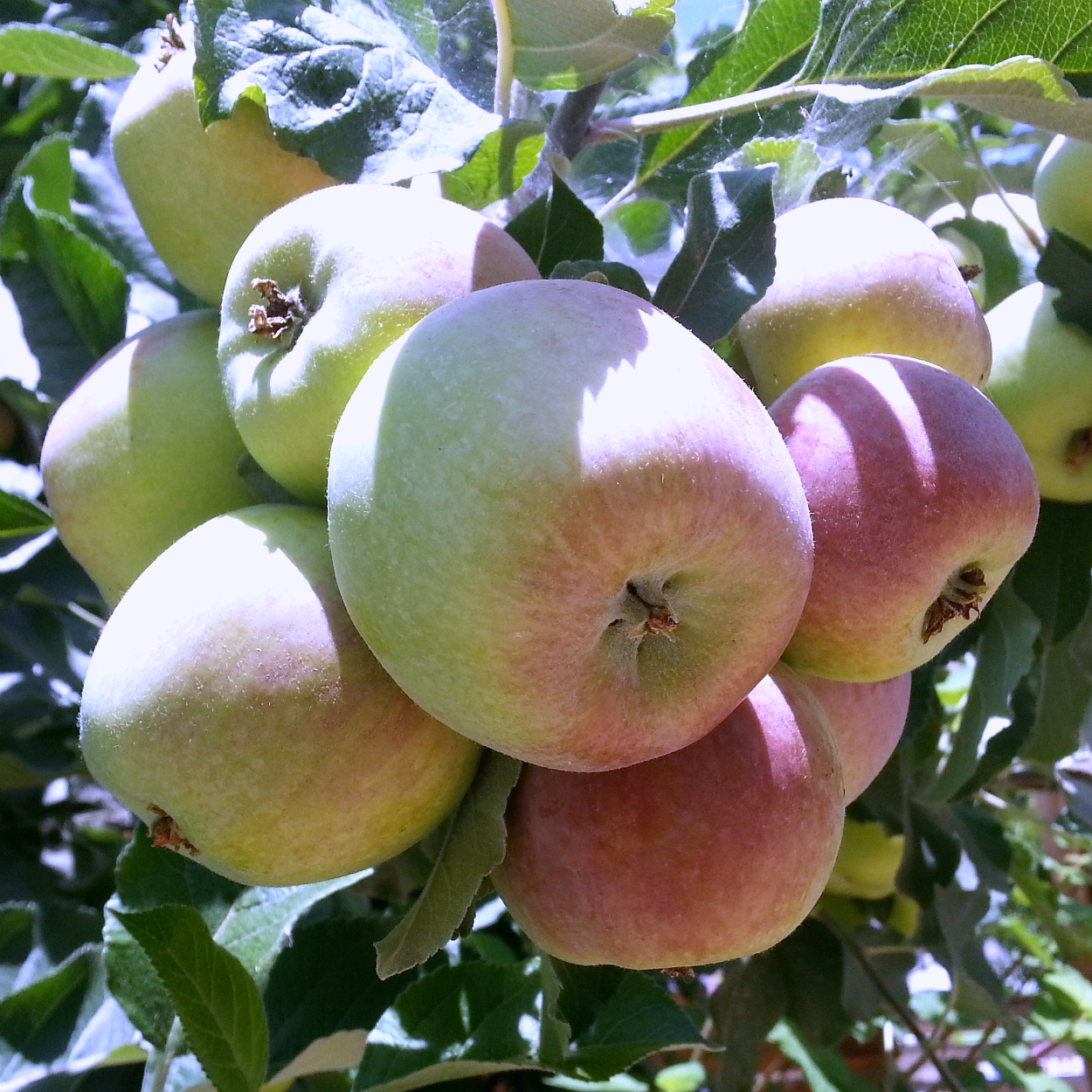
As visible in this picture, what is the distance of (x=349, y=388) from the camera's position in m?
0.64

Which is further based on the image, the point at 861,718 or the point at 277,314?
the point at 861,718

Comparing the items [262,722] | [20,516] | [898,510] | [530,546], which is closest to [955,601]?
[898,510]

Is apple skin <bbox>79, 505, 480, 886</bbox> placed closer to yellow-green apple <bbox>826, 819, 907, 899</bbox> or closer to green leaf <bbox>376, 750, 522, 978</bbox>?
green leaf <bbox>376, 750, 522, 978</bbox>

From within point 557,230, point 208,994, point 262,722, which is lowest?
point 208,994

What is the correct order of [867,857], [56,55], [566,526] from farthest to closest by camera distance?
1. [867,857]
2. [56,55]
3. [566,526]

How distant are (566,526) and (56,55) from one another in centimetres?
78

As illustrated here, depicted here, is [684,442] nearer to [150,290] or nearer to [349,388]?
[349,388]

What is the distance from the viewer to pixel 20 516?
1.02m

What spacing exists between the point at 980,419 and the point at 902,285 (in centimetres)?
15

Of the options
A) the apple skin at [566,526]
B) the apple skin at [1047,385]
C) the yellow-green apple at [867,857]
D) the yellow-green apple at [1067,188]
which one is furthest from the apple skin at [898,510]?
the yellow-green apple at [867,857]

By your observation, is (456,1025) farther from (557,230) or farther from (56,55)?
(56,55)

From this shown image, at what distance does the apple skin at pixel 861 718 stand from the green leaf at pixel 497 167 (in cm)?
46

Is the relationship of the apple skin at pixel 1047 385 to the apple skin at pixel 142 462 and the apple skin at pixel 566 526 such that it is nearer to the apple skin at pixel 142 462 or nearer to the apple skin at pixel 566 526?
the apple skin at pixel 566 526

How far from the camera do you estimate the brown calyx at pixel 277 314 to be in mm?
665
